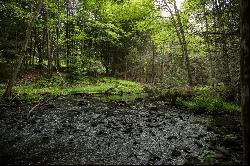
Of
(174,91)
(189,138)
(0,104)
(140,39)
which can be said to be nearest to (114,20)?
(140,39)

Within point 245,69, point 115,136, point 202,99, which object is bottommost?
point 115,136

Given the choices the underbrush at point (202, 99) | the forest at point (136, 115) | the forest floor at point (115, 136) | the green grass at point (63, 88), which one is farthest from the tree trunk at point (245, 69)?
the green grass at point (63, 88)

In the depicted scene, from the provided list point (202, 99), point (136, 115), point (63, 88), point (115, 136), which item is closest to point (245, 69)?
point (115, 136)

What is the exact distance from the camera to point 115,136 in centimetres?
907

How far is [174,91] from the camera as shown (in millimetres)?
15805

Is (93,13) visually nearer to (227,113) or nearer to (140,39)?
(140,39)

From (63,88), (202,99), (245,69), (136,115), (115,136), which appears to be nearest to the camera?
(245,69)

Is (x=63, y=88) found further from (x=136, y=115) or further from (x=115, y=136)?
(x=115, y=136)

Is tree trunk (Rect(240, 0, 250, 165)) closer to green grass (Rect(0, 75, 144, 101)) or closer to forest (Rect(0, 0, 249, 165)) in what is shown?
forest (Rect(0, 0, 249, 165))

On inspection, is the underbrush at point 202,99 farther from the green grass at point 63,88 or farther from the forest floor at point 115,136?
the green grass at point 63,88

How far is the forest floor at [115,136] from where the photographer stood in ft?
23.3

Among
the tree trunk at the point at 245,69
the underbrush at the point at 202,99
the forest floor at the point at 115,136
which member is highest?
the tree trunk at the point at 245,69

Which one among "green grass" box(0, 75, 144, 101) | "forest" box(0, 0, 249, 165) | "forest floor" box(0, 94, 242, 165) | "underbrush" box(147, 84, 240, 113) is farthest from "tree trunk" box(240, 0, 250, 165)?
"green grass" box(0, 75, 144, 101)

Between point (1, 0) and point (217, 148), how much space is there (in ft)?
74.5
